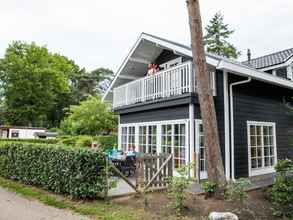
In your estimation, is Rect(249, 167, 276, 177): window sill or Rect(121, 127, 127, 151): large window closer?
Rect(249, 167, 276, 177): window sill

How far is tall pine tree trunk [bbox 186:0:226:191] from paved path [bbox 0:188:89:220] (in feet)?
9.95

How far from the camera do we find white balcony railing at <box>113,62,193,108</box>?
8664 mm

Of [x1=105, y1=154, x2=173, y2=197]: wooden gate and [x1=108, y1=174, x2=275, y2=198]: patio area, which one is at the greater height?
[x1=105, y1=154, x2=173, y2=197]: wooden gate

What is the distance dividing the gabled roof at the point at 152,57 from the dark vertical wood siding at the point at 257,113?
63cm

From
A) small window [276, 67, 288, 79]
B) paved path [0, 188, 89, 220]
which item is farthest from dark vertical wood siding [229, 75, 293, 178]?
paved path [0, 188, 89, 220]

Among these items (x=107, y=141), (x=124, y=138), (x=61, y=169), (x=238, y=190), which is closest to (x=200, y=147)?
(x=238, y=190)

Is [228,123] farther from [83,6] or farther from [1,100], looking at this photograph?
[1,100]

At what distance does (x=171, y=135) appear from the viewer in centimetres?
912

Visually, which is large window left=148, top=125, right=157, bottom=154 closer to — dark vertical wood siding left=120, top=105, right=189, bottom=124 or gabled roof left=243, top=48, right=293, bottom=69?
dark vertical wood siding left=120, top=105, right=189, bottom=124

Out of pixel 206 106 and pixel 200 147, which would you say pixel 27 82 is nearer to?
pixel 200 147

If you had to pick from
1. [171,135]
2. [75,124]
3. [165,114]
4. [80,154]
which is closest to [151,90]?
[165,114]

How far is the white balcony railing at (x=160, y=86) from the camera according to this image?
8664 mm

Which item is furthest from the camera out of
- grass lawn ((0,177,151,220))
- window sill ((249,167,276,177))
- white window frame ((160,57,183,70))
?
white window frame ((160,57,183,70))

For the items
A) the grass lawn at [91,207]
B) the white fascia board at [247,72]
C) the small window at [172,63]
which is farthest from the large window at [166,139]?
the grass lawn at [91,207]
